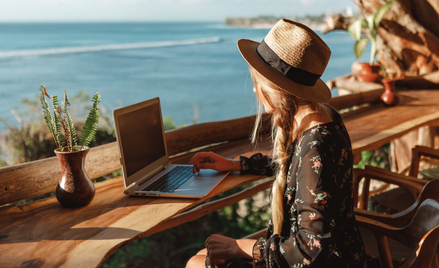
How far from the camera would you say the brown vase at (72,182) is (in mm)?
1451

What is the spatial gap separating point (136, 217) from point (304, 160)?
0.70 meters

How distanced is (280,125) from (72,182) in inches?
34.4

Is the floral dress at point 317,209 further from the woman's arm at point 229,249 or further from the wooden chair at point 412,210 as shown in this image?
the wooden chair at point 412,210

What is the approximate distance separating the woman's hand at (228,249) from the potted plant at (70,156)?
59cm

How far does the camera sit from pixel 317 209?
3.57 feet

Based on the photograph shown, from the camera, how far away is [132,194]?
1623 mm

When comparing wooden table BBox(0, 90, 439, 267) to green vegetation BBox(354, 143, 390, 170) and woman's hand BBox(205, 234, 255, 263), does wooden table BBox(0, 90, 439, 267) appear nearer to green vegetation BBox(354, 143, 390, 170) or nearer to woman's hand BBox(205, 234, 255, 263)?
woman's hand BBox(205, 234, 255, 263)

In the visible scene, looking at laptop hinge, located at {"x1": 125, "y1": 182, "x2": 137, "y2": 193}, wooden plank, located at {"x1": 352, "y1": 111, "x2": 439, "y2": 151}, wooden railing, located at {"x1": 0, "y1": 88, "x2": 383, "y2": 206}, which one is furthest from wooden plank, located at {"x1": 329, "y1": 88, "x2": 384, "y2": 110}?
laptop hinge, located at {"x1": 125, "y1": 182, "x2": 137, "y2": 193}

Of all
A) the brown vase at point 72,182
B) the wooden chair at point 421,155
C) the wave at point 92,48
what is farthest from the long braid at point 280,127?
the wave at point 92,48

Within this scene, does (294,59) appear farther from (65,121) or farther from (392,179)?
(392,179)

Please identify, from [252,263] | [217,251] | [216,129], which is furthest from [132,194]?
[216,129]

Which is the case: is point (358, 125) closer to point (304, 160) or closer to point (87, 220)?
point (304, 160)

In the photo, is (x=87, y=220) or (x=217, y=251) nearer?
(x=217, y=251)

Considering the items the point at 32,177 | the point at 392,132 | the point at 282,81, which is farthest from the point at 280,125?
the point at 392,132
